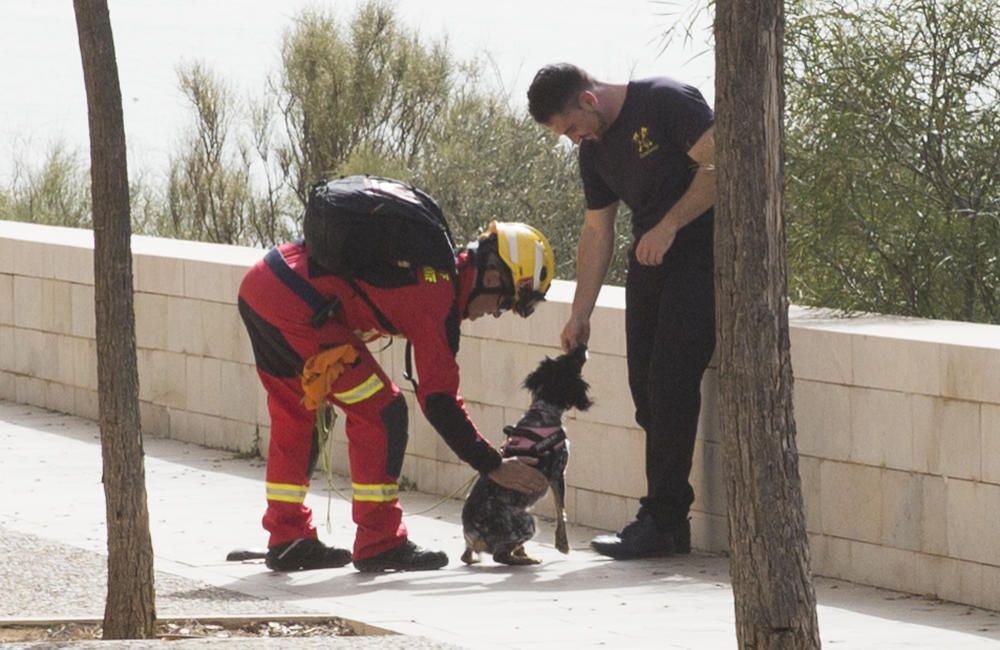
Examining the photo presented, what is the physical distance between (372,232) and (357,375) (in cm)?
59

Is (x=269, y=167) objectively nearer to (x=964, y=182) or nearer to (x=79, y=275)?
(x=79, y=275)

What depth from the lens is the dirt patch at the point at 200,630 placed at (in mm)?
6879

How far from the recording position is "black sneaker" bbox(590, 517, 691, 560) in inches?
323

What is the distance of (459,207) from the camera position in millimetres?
18281

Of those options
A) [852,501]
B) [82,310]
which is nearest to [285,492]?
[852,501]

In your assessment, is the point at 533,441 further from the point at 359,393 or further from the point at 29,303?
the point at 29,303

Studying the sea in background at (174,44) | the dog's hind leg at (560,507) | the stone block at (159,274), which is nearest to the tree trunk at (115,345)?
the dog's hind leg at (560,507)

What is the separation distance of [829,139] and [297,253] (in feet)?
7.88

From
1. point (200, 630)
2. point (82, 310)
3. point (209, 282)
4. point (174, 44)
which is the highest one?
point (174, 44)

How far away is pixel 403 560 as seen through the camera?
8.02 meters

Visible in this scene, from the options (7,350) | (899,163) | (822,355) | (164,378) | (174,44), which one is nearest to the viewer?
(822,355)

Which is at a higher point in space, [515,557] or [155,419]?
[155,419]

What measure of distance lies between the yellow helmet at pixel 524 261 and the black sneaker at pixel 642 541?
37.5 inches

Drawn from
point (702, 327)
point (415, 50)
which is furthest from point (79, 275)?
point (415, 50)
